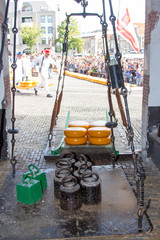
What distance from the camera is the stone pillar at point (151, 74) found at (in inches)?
194

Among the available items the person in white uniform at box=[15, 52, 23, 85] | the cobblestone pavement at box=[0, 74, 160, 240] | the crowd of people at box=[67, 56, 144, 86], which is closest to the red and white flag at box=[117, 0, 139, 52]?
the cobblestone pavement at box=[0, 74, 160, 240]

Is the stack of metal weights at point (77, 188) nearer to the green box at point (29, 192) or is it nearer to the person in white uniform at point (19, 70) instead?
the green box at point (29, 192)

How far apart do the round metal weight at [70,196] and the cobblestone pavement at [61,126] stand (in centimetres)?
53

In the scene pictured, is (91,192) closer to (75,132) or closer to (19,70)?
(75,132)

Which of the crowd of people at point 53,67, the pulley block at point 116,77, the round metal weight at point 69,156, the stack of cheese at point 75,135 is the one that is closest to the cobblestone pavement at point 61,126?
the stack of cheese at point 75,135

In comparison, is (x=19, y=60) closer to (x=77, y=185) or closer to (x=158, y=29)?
(x=158, y=29)

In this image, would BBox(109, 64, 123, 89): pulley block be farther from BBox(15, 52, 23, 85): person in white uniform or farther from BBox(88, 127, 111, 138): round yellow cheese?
BBox(15, 52, 23, 85): person in white uniform

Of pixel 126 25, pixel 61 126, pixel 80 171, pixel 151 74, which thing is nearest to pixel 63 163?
pixel 80 171

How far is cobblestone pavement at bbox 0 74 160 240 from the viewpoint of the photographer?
3.95 metres

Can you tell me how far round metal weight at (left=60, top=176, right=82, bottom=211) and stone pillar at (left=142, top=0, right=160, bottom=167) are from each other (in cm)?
295

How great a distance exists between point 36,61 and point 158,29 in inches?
336

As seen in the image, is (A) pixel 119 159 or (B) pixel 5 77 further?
(A) pixel 119 159

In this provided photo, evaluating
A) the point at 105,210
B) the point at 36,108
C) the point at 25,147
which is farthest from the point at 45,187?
the point at 36,108

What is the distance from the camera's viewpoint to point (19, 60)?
14.5 m
